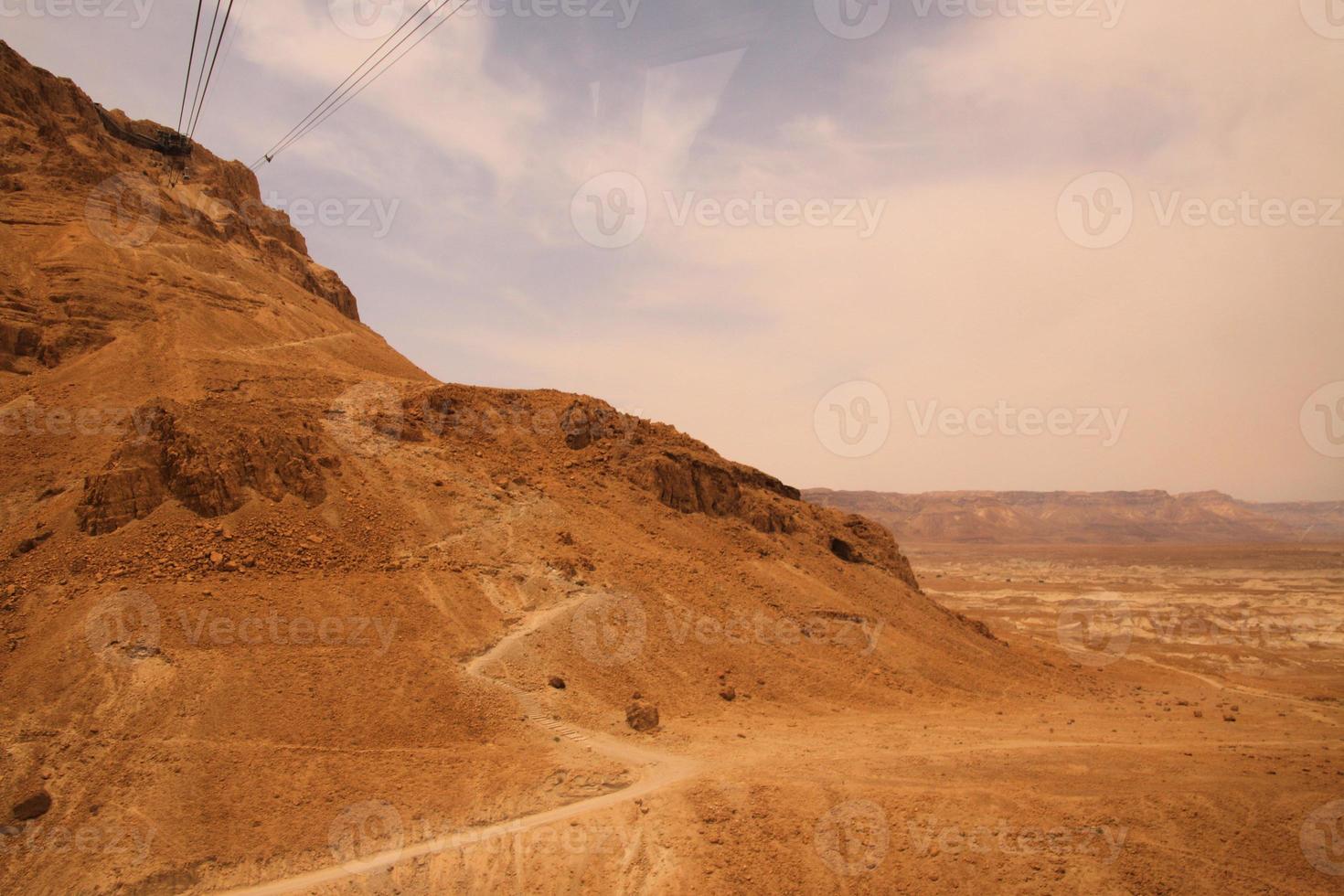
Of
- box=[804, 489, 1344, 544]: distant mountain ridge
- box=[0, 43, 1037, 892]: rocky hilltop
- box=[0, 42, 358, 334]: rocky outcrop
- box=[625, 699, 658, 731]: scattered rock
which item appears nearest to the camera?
box=[0, 43, 1037, 892]: rocky hilltop

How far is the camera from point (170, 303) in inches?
942

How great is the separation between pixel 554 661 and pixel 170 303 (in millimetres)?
20397

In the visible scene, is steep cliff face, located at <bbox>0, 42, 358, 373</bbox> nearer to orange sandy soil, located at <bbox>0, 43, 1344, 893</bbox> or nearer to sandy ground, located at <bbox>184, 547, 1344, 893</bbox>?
orange sandy soil, located at <bbox>0, 43, 1344, 893</bbox>

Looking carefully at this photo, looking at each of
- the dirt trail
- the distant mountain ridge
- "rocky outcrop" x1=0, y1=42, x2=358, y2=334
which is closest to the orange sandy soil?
the dirt trail

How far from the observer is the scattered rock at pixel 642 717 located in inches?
505

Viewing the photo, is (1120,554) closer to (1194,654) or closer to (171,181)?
(1194,654)

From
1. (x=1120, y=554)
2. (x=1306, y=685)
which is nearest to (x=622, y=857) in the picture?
(x=1306, y=685)

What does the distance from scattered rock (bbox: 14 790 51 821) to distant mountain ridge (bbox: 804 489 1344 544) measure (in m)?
135

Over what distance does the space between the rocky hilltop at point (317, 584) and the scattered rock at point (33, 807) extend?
0.14 ft

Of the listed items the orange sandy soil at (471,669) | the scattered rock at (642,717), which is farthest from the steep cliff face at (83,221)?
the scattered rock at (642,717)

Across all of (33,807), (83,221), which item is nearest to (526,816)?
(33,807)

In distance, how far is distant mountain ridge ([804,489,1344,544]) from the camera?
441 ft

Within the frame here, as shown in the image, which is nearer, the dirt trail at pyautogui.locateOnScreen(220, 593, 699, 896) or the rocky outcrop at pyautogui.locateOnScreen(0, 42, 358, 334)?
the dirt trail at pyautogui.locateOnScreen(220, 593, 699, 896)

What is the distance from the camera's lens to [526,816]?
9.77 metres
